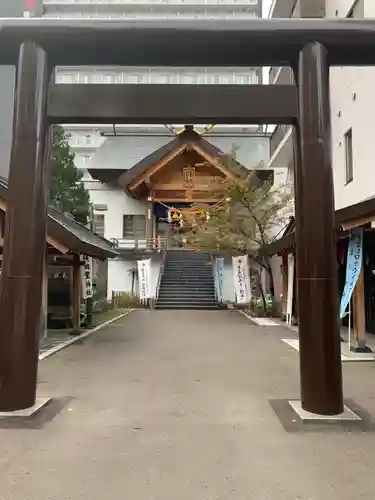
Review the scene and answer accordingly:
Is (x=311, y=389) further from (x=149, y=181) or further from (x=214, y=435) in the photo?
(x=149, y=181)

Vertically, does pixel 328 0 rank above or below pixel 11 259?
above

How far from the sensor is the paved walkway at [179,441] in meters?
3.85

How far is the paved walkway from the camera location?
12.6 feet

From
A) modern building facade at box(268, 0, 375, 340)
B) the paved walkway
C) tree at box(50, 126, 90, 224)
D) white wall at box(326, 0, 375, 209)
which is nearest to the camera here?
the paved walkway

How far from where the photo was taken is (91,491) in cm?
378

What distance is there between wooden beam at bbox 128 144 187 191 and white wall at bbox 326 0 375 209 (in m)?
11.7

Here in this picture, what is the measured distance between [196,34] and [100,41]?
3.72ft

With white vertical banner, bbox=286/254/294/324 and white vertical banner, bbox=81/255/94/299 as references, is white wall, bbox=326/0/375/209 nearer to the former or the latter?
white vertical banner, bbox=286/254/294/324

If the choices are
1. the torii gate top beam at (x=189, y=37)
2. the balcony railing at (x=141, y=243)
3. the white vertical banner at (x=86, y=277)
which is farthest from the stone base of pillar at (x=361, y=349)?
the balcony railing at (x=141, y=243)

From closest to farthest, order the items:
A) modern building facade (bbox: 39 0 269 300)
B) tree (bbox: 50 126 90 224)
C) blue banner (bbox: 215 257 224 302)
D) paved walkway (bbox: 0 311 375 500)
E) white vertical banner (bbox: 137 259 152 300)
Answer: paved walkway (bbox: 0 311 375 500), white vertical banner (bbox: 137 259 152 300), blue banner (bbox: 215 257 224 302), tree (bbox: 50 126 90 224), modern building facade (bbox: 39 0 269 300)

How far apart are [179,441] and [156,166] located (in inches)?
913

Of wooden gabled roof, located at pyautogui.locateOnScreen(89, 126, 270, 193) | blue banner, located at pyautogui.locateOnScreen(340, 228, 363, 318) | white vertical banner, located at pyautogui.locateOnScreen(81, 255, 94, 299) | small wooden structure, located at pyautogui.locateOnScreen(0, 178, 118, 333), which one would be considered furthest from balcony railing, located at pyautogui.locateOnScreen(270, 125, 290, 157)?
blue banner, located at pyautogui.locateOnScreen(340, 228, 363, 318)

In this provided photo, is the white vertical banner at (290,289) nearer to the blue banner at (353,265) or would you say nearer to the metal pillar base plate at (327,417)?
the blue banner at (353,265)

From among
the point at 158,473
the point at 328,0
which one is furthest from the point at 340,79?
the point at 158,473
